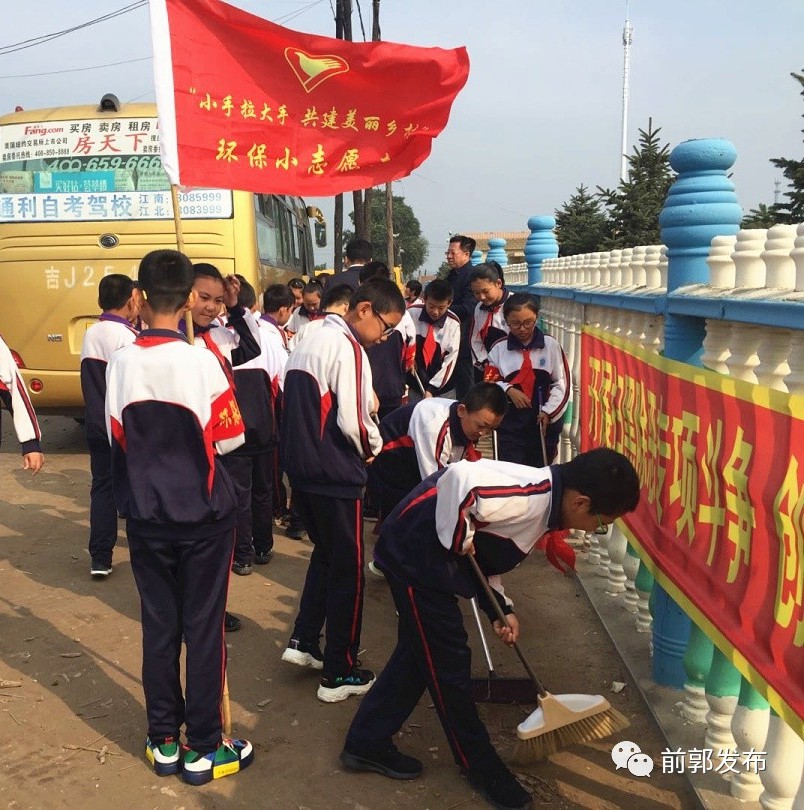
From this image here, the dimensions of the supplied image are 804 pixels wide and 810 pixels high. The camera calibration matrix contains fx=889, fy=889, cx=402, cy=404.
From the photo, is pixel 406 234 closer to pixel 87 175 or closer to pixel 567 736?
pixel 87 175

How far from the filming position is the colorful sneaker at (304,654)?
4168mm

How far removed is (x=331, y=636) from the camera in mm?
3957

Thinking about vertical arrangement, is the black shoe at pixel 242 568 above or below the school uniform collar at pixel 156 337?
below

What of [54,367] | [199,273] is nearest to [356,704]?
[199,273]

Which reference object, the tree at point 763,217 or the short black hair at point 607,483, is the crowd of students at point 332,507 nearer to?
the short black hair at point 607,483

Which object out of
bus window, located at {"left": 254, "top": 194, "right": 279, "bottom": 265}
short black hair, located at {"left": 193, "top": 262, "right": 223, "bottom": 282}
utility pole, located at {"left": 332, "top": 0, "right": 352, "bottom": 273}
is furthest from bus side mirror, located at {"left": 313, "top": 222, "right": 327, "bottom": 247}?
short black hair, located at {"left": 193, "top": 262, "right": 223, "bottom": 282}

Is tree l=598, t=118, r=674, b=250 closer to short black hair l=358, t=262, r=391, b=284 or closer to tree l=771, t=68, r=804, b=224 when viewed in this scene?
tree l=771, t=68, r=804, b=224

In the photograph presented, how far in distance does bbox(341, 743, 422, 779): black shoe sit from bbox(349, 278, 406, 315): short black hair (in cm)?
185

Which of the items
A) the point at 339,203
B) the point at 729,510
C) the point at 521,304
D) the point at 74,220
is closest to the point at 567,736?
the point at 729,510

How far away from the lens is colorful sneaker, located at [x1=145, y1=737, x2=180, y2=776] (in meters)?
3.36

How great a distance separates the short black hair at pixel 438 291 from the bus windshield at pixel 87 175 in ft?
9.62

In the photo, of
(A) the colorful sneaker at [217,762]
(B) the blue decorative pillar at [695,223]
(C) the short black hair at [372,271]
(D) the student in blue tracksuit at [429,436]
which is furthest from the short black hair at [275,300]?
(A) the colorful sneaker at [217,762]

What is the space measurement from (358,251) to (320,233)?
766 centimetres

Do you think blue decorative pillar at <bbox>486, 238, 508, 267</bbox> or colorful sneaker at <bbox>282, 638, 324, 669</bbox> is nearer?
colorful sneaker at <bbox>282, 638, 324, 669</bbox>
